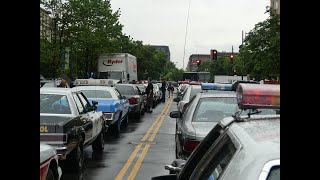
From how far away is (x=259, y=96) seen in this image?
2.92 meters

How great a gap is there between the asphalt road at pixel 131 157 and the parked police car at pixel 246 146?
5.28 m

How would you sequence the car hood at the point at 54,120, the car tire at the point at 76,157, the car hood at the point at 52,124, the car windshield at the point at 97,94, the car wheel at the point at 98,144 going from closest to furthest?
the car hood at the point at 52,124 → the car hood at the point at 54,120 → the car tire at the point at 76,157 → the car wheel at the point at 98,144 → the car windshield at the point at 97,94

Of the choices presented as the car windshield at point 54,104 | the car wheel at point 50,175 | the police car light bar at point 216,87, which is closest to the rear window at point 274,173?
the car wheel at point 50,175

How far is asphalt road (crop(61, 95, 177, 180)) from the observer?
363 inches

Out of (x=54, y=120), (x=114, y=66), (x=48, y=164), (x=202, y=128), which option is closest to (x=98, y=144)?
(x=54, y=120)

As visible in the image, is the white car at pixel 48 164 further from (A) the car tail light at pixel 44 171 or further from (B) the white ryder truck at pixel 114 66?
(B) the white ryder truck at pixel 114 66

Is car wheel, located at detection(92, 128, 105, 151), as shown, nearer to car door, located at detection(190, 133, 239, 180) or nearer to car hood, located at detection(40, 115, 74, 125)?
car hood, located at detection(40, 115, 74, 125)

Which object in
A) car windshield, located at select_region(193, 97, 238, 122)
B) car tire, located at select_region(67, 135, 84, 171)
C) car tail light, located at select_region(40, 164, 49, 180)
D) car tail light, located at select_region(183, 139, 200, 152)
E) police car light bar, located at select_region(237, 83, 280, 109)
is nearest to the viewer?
police car light bar, located at select_region(237, 83, 280, 109)

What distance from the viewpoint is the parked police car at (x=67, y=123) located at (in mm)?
7973

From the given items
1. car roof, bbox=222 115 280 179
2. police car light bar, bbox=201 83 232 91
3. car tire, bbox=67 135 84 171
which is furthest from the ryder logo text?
car roof, bbox=222 115 280 179

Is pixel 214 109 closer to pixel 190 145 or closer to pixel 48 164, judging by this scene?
pixel 190 145

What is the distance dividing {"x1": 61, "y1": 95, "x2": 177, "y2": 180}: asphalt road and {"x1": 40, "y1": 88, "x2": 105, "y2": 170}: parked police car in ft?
1.59
